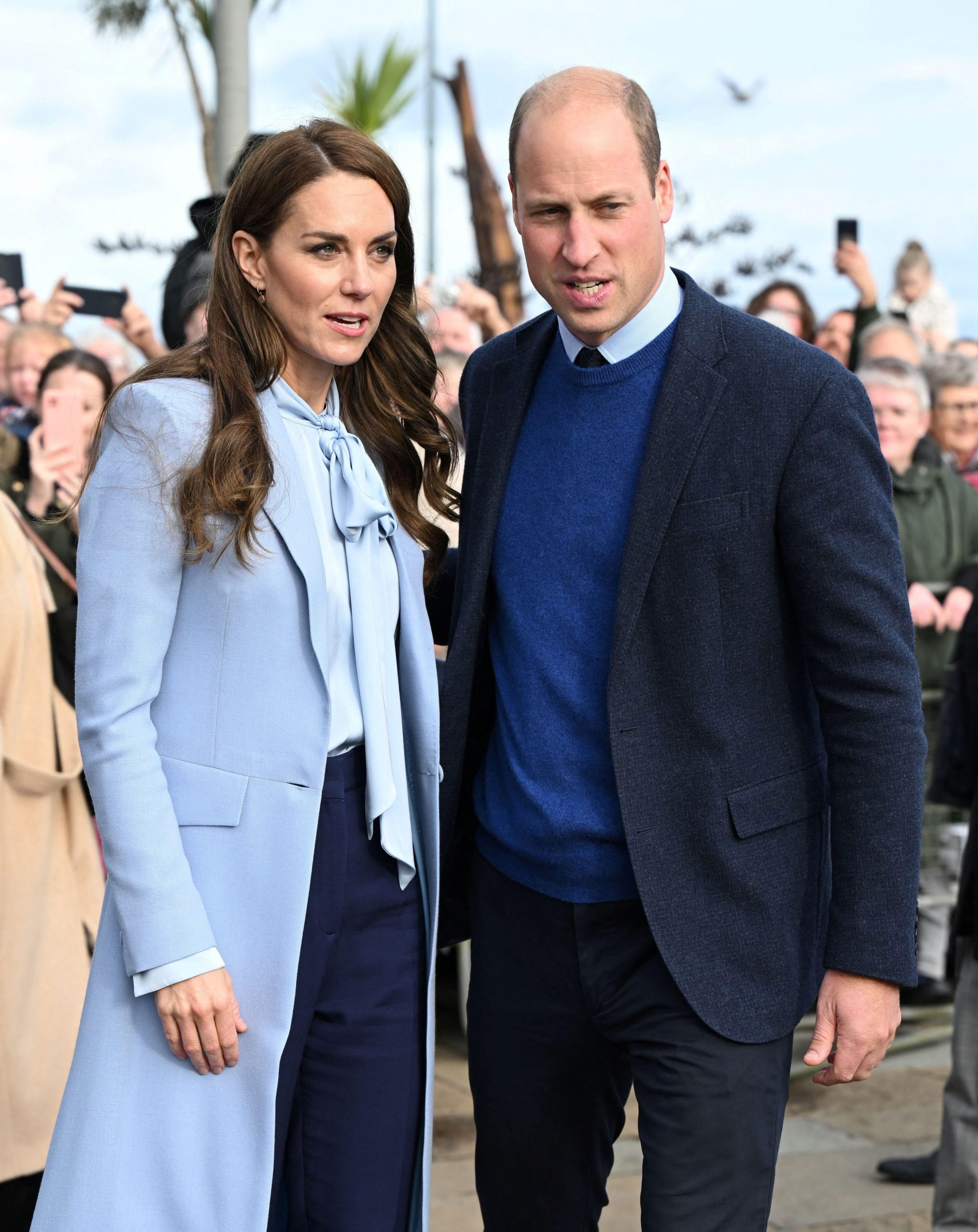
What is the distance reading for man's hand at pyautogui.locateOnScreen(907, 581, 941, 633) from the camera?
5.56m

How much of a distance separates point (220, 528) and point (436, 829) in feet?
1.92

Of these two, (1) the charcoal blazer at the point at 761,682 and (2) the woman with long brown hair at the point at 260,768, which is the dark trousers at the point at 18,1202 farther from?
(1) the charcoal blazer at the point at 761,682

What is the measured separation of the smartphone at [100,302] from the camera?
4.29 metres

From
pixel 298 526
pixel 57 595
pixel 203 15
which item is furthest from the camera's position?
pixel 203 15

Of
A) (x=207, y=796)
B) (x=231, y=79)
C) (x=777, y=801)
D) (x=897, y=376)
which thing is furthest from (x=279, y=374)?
(x=897, y=376)

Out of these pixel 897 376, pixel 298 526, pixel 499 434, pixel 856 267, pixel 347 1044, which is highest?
pixel 856 267

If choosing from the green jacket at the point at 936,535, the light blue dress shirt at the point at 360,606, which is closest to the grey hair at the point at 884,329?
the green jacket at the point at 936,535

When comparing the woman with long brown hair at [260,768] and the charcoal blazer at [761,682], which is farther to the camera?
the charcoal blazer at [761,682]

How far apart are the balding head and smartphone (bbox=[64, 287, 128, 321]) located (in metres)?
2.16

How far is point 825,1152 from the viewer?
4543mm

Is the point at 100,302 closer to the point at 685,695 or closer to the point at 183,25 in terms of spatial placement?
the point at 183,25

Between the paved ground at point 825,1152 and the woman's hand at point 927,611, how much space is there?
154 cm

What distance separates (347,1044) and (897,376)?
4.28 metres

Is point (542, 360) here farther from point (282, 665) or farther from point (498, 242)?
point (498, 242)
